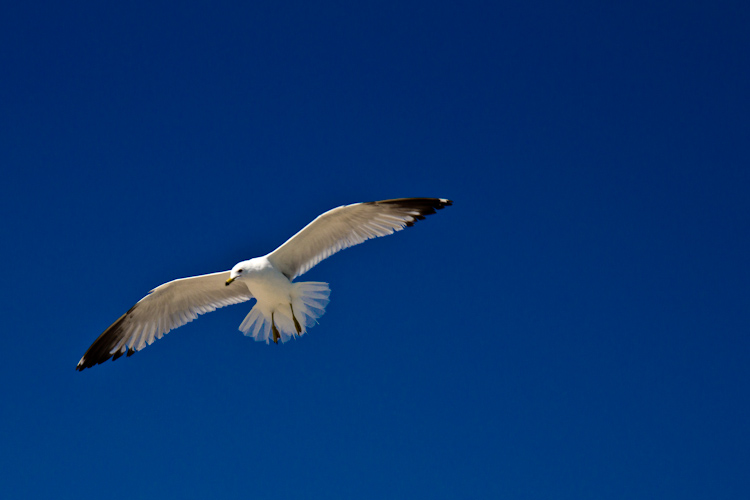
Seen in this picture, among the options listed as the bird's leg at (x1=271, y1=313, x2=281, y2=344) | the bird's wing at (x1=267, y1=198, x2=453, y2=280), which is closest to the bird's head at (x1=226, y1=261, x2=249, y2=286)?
the bird's wing at (x1=267, y1=198, x2=453, y2=280)

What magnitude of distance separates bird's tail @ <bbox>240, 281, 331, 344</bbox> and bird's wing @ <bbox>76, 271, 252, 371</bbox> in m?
0.96

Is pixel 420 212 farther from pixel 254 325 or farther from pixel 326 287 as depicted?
pixel 254 325

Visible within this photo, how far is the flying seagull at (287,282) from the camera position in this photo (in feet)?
30.7

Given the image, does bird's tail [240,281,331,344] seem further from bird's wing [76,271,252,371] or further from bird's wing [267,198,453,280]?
bird's wing [76,271,252,371]

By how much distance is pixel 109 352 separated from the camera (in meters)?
10.7

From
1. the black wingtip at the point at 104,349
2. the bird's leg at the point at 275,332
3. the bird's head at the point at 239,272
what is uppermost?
the bird's head at the point at 239,272

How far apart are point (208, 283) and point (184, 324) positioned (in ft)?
2.49

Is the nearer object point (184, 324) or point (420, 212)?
point (420, 212)

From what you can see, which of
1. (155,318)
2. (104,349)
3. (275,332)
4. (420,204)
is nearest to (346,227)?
(420,204)

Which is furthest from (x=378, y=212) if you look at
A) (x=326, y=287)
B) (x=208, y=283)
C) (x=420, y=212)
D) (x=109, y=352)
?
(x=109, y=352)

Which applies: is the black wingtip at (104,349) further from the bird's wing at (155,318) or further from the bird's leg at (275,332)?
the bird's leg at (275,332)

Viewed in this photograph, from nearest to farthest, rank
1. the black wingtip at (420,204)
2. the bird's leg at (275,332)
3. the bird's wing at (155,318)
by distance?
the black wingtip at (420,204) < the bird's leg at (275,332) < the bird's wing at (155,318)

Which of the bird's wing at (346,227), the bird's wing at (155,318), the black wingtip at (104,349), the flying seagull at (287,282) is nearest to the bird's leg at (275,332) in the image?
the flying seagull at (287,282)

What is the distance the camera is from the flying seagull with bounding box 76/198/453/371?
936cm
